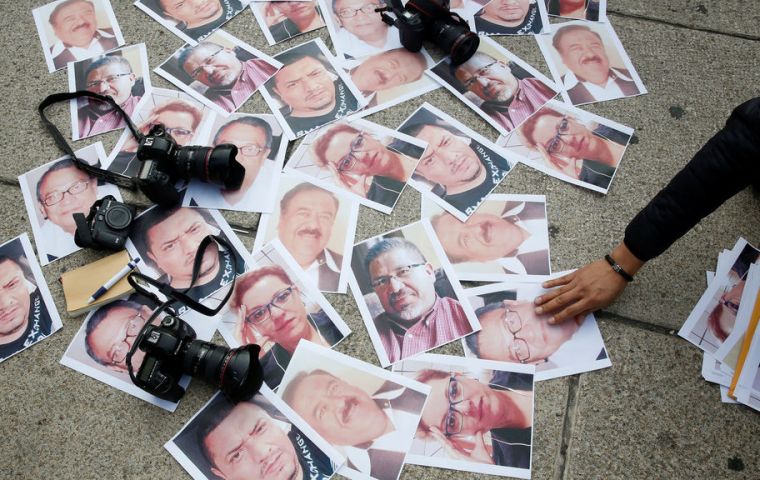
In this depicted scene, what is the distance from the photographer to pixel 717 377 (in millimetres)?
1451

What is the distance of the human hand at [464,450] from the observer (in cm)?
138

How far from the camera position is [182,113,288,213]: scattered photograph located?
1653 millimetres

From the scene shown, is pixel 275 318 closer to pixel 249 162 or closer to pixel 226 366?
pixel 226 366

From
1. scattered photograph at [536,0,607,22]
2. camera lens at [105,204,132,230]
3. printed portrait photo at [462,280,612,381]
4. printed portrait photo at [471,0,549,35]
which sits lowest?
printed portrait photo at [462,280,612,381]

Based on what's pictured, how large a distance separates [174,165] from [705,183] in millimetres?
1355

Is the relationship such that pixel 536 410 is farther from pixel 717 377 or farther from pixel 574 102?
pixel 574 102

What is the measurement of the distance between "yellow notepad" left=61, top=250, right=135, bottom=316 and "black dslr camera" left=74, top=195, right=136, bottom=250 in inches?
1.7

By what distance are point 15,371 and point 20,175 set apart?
2.01ft

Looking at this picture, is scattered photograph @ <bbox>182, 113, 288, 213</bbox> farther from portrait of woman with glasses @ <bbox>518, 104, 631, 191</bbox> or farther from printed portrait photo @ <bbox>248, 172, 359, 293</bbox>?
portrait of woman with glasses @ <bbox>518, 104, 631, 191</bbox>

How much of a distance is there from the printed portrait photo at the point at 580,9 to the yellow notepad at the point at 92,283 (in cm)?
165

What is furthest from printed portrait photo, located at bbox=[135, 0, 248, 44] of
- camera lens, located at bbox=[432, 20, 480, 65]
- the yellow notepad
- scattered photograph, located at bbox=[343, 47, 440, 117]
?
the yellow notepad

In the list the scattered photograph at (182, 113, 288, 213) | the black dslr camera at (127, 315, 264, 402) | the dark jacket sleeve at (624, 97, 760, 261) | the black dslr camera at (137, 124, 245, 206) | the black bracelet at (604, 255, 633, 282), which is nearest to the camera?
the dark jacket sleeve at (624, 97, 760, 261)

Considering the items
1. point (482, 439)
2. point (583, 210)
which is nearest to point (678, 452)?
point (482, 439)

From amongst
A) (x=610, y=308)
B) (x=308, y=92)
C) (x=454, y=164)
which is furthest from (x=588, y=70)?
(x=308, y=92)
